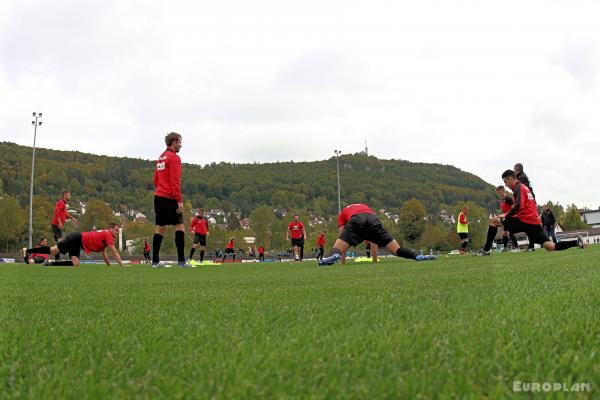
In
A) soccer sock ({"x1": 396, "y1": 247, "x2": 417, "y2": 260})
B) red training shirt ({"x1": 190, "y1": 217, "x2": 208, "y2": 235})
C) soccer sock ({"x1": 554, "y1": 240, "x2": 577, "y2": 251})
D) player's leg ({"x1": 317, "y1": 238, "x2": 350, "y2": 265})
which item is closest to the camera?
player's leg ({"x1": 317, "y1": 238, "x2": 350, "y2": 265})

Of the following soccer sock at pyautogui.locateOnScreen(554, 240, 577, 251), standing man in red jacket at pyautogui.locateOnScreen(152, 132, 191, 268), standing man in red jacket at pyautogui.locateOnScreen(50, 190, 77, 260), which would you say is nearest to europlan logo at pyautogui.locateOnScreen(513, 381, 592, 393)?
standing man in red jacket at pyautogui.locateOnScreen(152, 132, 191, 268)

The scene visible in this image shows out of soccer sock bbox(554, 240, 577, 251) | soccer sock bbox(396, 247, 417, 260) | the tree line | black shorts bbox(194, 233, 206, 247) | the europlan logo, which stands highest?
the tree line

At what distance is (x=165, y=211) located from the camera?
950 centimetres

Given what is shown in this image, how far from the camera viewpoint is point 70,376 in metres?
1.45

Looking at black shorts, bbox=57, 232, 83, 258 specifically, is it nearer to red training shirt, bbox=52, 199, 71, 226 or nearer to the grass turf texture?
→ red training shirt, bbox=52, 199, 71, 226

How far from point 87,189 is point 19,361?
115m

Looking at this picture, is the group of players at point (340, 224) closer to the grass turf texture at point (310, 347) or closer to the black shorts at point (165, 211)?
the black shorts at point (165, 211)

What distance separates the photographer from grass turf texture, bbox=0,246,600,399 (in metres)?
1.30

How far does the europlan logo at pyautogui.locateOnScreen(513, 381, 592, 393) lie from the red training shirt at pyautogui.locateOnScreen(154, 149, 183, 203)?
862 centimetres

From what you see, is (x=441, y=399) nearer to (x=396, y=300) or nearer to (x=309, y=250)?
(x=396, y=300)

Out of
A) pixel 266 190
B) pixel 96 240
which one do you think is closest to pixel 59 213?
pixel 96 240

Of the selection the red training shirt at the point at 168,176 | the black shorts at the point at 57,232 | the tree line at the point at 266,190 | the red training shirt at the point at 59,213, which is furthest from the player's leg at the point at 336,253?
the tree line at the point at 266,190

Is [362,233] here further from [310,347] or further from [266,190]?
[266,190]

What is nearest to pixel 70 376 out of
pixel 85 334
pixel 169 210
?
pixel 85 334
